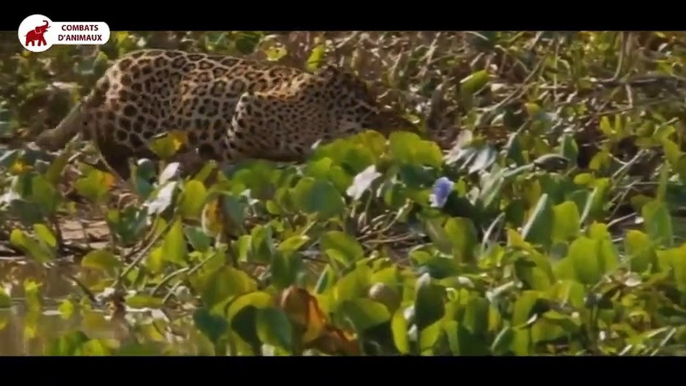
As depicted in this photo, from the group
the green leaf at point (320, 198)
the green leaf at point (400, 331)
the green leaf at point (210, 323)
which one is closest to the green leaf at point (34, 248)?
the green leaf at point (210, 323)

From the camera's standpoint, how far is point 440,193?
4.66 feet

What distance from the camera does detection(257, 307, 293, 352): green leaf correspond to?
4.58ft

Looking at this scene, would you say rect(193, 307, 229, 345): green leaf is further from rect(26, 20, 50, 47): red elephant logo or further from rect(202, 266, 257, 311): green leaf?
rect(26, 20, 50, 47): red elephant logo

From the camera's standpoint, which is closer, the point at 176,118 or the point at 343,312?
the point at 343,312

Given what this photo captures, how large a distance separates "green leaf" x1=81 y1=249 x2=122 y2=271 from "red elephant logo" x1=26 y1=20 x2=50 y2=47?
0.97ft

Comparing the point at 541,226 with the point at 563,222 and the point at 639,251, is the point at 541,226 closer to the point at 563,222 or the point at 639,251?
the point at 563,222

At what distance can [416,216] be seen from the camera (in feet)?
4.68

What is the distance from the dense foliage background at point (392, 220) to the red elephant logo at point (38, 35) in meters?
0.02

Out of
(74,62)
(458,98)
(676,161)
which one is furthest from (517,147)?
(74,62)

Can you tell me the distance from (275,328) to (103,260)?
0.26 m

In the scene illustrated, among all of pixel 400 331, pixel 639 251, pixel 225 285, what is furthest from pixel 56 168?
pixel 639 251

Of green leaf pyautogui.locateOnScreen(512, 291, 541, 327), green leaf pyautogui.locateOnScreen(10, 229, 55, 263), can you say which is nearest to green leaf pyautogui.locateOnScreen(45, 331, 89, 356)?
green leaf pyautogui.locateOnScreen(10, 229, 55, 263)
